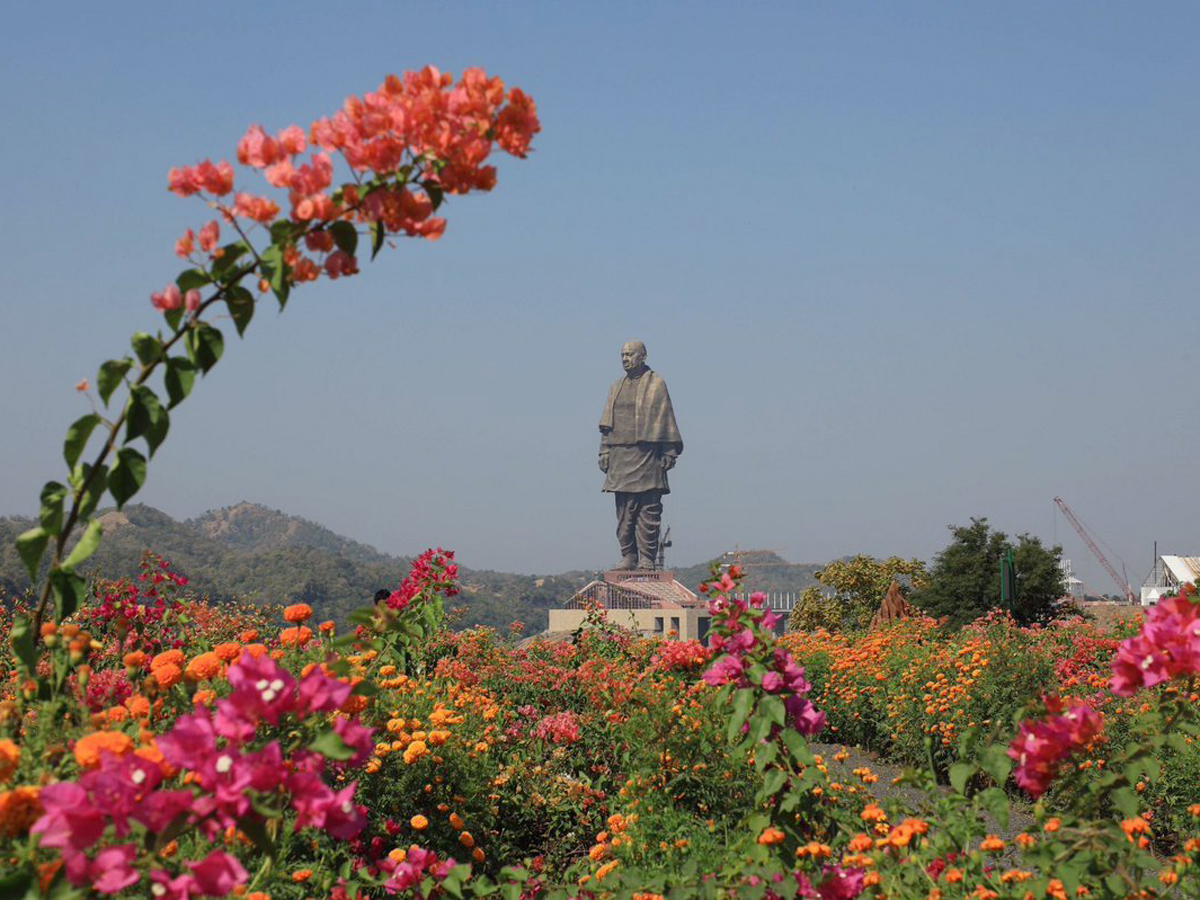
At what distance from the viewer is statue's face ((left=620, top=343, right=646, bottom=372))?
76062 mm

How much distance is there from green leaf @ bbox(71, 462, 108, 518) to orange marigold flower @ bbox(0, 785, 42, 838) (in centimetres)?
48

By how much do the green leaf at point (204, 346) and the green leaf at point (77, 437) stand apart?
21cm

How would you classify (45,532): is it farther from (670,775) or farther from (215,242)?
(670,775)

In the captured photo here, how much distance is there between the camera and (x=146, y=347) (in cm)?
202

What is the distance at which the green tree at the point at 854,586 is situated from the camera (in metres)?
29.0

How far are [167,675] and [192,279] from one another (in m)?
1.45

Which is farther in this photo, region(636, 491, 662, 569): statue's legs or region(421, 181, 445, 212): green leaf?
region(636, 491, 662, 569): statue's legs

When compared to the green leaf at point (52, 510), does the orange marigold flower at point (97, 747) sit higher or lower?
lower

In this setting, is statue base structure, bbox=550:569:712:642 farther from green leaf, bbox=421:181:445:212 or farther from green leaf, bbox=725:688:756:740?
green leaf, bbox=421:181:445:212

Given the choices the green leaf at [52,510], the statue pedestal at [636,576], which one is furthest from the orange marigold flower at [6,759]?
the statue pedestal at [636,576]

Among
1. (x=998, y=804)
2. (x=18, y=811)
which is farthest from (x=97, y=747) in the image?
(x=998, y=804)

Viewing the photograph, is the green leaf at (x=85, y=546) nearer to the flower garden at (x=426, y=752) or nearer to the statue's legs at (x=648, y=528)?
the flower garden at (x=426, y=752)

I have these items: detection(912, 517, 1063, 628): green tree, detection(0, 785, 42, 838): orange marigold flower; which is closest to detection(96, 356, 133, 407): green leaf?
detection(0, 785, 42, 838): orange marigold flower

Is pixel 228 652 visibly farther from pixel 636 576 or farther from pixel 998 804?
pixel 636 576
